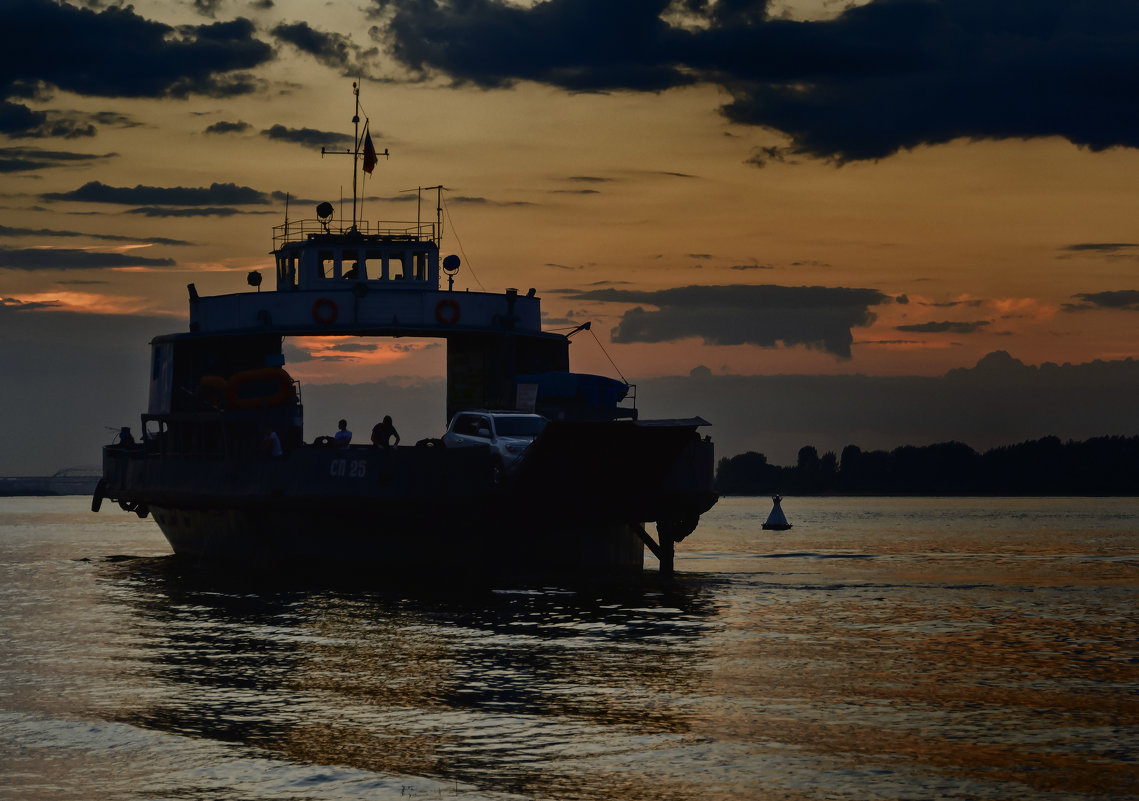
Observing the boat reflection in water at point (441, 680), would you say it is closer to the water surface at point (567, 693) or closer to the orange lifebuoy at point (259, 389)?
the water surface at point (567, 693)

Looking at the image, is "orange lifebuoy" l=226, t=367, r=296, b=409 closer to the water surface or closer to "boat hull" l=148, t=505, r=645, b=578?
"boat hull" l=148, t=505, r=645, b=578

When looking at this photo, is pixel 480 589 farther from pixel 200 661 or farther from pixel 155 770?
pixel 155 770

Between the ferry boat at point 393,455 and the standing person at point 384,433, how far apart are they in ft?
4.89

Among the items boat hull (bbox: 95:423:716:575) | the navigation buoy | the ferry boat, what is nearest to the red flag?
the ferry boat

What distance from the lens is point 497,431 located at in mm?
28500

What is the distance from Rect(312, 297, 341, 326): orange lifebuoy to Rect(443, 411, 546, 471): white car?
784 centimetres

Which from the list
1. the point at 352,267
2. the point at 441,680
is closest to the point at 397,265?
the point at 352,267

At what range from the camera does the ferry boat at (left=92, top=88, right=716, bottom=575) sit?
27.4 meters

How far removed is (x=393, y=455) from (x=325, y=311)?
9196 mm

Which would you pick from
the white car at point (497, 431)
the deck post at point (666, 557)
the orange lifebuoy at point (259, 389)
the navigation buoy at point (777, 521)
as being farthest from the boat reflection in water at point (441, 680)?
the navigation buoy at point (777, 521)

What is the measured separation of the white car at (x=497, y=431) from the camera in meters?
27.7

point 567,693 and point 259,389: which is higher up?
point 259,389

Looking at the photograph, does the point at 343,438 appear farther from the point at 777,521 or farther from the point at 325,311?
the point at 777,521

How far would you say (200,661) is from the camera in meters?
19.2
